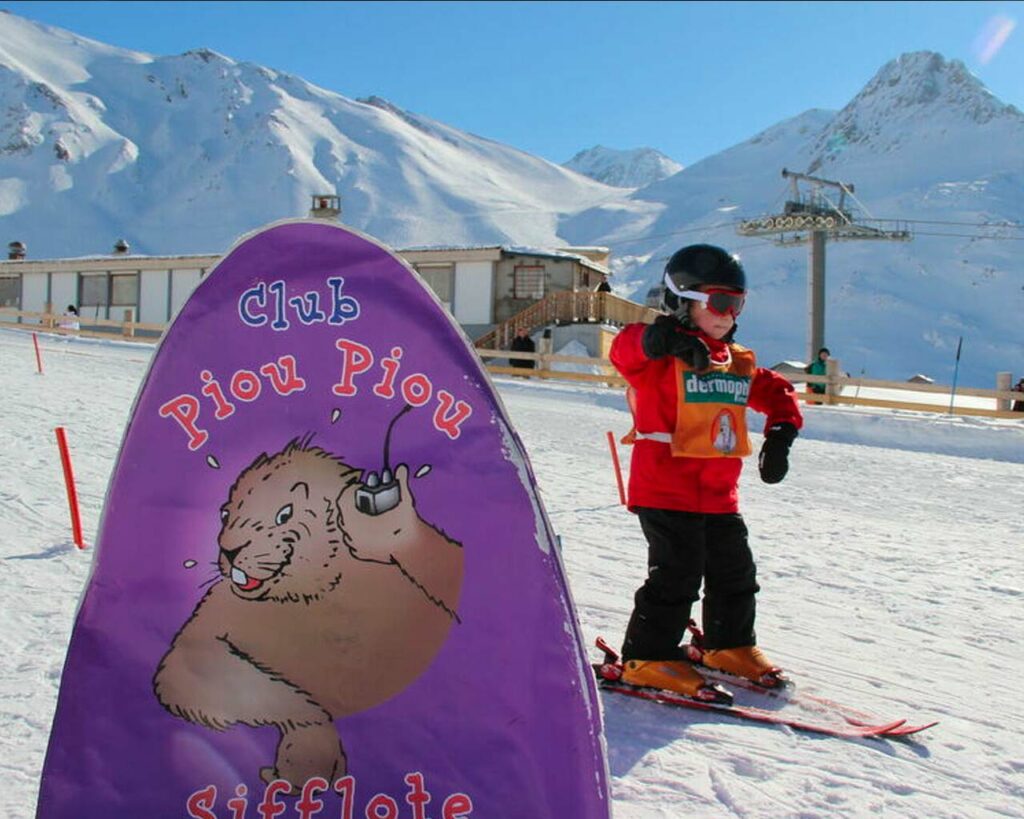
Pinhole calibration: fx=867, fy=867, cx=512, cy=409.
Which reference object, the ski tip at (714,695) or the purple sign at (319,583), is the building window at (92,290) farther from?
the purple sign at (319,583)

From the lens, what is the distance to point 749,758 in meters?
2.71

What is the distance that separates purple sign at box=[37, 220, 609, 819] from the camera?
6.04 feet

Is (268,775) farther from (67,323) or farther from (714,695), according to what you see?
(67,323)

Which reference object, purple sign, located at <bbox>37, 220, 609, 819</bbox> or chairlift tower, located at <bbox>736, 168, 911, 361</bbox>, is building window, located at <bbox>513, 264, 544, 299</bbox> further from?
purple sign, located at <bbox>37, 220, 609, 819</bbox>

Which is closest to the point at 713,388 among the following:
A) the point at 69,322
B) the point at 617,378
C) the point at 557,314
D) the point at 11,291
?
the point at 617,378

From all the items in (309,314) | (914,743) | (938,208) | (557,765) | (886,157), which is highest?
(886,157)

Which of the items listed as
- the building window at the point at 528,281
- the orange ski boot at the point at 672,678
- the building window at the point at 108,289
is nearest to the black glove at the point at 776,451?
the orange ski boot at the point at 672,678

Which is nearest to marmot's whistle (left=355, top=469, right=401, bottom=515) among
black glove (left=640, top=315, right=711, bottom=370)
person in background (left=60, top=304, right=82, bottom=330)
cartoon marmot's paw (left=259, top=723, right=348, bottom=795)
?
cartoon marmot's paw (left=259, top=723, right=348, bottom=795)

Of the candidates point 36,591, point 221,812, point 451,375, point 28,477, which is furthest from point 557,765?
point 28,477

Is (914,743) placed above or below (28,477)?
below

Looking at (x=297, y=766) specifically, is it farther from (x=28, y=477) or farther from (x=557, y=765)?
(x=28, y=477)

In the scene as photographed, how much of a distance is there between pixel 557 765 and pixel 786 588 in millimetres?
3657

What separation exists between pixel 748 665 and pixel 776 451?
33.1 inches

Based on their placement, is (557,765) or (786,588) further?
(786,588)
